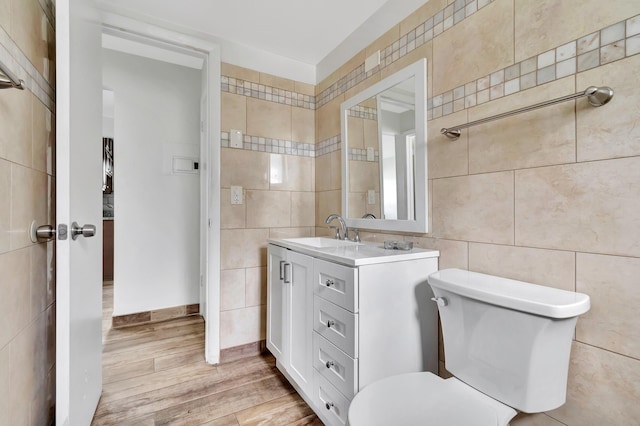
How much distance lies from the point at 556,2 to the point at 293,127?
1.67m

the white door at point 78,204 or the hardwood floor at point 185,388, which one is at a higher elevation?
the white door at point 78,204

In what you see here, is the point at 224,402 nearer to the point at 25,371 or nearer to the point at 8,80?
the point at 25,371

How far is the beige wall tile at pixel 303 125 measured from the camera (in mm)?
Answer: 2318

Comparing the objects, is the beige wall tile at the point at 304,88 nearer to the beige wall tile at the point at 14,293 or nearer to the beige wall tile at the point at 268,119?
the beige wall tile at the point at 268,119

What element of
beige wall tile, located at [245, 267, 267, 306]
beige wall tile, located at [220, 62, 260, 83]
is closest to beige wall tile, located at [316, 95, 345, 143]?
beige wall tile, located at [220, 62, 260, 83]

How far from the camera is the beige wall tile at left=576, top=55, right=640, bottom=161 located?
828 mm

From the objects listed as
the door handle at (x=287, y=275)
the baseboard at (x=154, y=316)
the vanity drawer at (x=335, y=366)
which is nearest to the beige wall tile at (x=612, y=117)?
the vanity drawer at (x=335, y=366)

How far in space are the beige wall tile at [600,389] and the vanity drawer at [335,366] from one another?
0.69m

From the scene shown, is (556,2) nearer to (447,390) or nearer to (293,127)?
(447,390)

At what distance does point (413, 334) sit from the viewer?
130 centimetres

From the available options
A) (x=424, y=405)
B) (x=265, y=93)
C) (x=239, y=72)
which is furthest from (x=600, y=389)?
(x=239, y=72)

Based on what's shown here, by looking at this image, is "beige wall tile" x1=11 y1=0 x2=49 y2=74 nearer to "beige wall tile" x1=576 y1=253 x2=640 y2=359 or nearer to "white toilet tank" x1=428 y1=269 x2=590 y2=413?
"white toilet tank" x1=428 y1=269 x2=590 y2=413

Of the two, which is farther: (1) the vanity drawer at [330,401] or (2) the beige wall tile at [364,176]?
(2) the beige wall tile at [364,176]

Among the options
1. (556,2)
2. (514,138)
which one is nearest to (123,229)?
(514,138)
